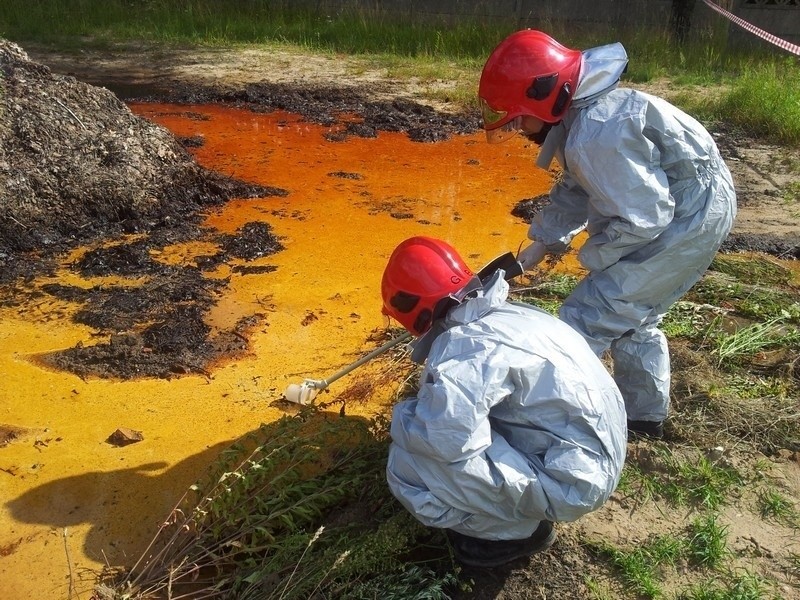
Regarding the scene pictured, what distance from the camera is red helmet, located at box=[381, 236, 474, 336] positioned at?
263 cm

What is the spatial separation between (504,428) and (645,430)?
1.18 metres

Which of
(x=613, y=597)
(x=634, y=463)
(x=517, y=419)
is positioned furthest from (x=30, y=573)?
(x=634, y=463)

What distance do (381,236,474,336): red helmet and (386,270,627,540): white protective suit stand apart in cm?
9

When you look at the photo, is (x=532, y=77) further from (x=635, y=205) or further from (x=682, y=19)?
(x=682, y=19)

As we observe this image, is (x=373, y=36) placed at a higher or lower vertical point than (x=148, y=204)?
higher

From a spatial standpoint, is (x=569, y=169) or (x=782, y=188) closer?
(x=569, y=169)

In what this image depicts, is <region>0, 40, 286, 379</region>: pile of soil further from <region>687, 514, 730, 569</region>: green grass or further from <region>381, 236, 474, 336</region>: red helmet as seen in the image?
<region>687, 514, 730, 569</region>: green grass

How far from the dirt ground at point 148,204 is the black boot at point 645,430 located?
461mm

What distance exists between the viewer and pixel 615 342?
134 inches

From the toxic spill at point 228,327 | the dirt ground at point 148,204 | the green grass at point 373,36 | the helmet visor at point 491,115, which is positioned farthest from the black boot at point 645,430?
the green grass at point 373,36

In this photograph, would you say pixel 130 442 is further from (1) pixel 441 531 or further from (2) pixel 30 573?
(1) pixel 441 531

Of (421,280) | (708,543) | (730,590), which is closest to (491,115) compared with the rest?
(421,280)

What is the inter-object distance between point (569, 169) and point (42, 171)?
13.8 ft

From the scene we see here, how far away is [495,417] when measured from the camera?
2.58 m
